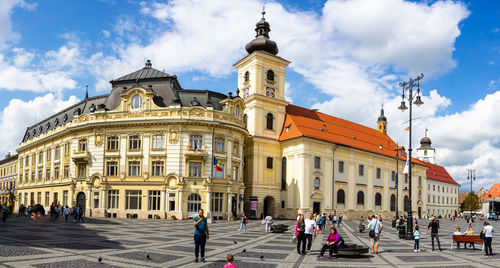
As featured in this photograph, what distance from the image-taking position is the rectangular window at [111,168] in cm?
4881

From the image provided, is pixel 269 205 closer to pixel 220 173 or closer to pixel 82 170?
pixel 220 173

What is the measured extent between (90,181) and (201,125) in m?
14.3

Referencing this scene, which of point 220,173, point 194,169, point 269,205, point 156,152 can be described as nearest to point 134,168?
point 156,152

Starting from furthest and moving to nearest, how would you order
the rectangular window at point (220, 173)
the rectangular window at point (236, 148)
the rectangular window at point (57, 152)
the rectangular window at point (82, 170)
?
the rectangular window at point (57, 152)
the rectangular window at point (236, 148)
the rectangular window at point (82, 170)
the rectangular window at point (220, 173)

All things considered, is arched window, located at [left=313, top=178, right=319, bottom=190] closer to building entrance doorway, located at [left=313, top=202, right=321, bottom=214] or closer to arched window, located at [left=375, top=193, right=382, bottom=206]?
building entrance doorway, located at [left=313, top=202, right=321, bottom=214]

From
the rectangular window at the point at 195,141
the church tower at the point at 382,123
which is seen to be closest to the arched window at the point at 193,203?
the rectangular window at the point at 195,141

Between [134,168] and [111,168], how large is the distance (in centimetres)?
296

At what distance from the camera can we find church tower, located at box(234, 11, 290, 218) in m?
57.8

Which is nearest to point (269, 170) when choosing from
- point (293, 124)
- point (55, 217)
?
point (293, 124)

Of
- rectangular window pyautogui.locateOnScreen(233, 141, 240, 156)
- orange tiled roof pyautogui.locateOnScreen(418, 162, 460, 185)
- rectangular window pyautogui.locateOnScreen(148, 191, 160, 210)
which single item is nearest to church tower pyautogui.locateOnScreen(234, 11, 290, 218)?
rectangular window pyautogui.locateOnScreen(233, 141, 240, 156)

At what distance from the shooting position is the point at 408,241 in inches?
1121

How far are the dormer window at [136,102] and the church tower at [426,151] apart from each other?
104 m

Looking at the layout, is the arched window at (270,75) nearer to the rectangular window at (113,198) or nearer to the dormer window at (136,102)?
the dormer window at (136,102)

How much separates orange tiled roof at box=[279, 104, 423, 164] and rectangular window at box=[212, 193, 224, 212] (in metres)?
15.4
